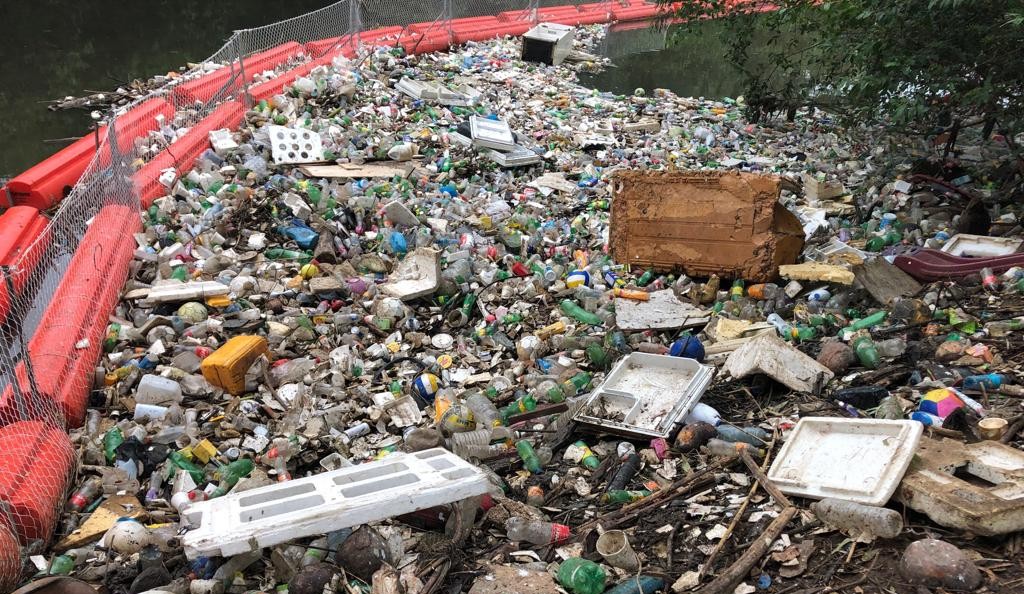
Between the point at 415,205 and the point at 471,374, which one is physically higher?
the point at 415,205

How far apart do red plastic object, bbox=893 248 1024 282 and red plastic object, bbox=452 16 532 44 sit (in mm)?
10090

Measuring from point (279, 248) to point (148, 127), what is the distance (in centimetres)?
234

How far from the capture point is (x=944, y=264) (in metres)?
4.75

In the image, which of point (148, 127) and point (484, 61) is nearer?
point (148, 127)

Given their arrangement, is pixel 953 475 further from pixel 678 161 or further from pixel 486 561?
pixel 678 161

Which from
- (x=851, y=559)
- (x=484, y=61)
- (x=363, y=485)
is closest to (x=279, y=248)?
(x=363, y=485)

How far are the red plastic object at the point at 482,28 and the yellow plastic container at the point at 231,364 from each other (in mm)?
10142

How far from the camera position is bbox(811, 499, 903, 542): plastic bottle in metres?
2.48

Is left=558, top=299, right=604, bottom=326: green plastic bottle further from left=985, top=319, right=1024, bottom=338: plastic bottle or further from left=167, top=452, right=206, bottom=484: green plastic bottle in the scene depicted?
left=167, top=452, right=206, bottom=484: green plastic bottle

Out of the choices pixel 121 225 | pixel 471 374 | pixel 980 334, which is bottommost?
pixel 471 374

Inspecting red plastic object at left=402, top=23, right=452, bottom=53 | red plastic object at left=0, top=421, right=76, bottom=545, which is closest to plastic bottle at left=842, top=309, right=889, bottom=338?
red plastic object at left=0, top=421, right=76, bottom=545

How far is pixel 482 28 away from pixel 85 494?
499 inches

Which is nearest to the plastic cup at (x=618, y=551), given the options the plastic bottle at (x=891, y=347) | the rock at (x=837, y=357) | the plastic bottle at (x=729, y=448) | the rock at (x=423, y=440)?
the plastic bottle at (x=729, y=448)

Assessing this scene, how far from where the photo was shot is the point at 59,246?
15.7ft
